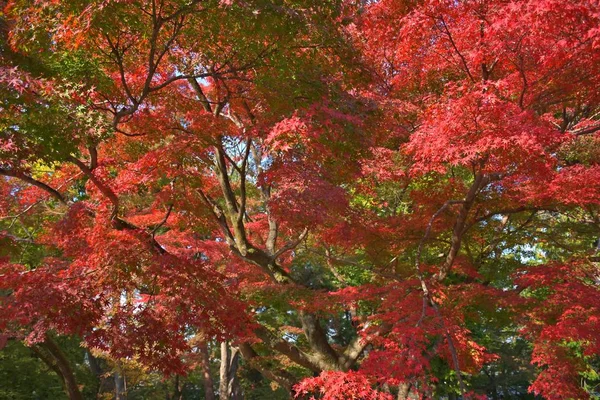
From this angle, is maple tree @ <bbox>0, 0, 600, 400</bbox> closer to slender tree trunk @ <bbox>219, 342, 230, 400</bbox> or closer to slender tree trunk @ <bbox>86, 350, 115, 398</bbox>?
slender tree trunk @ <bbox>219, 342, 230, 400</bbox>

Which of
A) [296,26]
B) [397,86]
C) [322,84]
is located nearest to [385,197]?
[397,86]

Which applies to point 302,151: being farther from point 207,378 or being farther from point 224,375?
point 207,378

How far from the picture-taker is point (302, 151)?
6.45 metres

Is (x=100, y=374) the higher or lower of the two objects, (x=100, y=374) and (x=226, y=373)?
the higher

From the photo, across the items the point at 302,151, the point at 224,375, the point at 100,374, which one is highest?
the point at 100,374

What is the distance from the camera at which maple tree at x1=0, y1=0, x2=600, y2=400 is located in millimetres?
4512

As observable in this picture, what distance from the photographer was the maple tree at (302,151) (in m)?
4.51

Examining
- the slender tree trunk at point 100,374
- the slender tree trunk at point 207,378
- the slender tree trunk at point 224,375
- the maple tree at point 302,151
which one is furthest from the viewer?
the slender tree trunk at point 100,374

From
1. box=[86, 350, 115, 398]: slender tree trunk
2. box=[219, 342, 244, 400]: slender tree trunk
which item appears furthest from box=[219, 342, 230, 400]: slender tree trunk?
box=[86, 350, 115, 398]: slender tree trunk

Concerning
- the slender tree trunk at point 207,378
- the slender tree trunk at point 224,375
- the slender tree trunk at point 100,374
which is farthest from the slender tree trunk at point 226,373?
the slender tree trunk at point 100,374

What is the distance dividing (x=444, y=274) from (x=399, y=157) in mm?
1904

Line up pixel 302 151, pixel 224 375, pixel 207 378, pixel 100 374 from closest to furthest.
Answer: pixel 302 151 → pixel 224 375 → pixel 207 378 → pixel 100 374

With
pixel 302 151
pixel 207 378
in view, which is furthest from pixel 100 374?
pixel 302 151

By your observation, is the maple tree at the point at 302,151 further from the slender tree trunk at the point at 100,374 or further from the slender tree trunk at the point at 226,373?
the slender tree trunk at the point at 100,374
